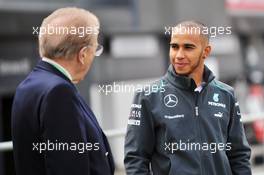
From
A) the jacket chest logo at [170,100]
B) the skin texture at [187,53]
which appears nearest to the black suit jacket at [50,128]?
the jacket chest logo at [170,100]

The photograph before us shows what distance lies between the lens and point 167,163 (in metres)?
2.56

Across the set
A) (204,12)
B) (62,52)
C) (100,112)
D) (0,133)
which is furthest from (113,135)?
(204,12)

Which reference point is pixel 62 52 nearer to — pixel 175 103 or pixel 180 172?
pixel 175 103

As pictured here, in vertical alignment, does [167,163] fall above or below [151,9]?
below

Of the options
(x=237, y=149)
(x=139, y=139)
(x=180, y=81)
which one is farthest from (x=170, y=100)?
(x=237, y=149)

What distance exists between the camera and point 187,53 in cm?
261

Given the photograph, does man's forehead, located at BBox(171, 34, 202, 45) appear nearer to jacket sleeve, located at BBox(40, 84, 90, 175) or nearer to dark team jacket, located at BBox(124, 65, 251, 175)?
dark team jacket, located at BBox(124, 65, 251, 175)

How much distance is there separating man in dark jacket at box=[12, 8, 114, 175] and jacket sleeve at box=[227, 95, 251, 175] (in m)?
0.66

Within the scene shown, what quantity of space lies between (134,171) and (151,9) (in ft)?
23.4

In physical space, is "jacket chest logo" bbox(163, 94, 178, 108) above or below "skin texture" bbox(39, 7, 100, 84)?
below

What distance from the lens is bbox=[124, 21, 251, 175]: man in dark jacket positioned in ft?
8.40

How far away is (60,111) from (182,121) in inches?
24.8

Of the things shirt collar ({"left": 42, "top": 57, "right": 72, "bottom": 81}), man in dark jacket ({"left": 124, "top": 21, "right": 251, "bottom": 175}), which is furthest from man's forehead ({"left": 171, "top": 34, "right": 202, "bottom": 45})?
shirt collar ({"left": 42, "top": 57, "right": 72, "bottom": 81})

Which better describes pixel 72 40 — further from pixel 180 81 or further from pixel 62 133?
pixel 180 81
